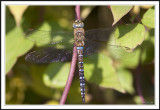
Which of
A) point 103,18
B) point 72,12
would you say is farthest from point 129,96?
point 72,12

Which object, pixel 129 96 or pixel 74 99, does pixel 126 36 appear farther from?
pixel 129 96

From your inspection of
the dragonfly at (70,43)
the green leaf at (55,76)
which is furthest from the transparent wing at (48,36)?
the green leaf at (55,76)

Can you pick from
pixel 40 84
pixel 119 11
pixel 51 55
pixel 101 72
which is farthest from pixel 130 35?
pixel 40 84

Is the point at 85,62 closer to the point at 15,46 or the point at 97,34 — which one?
the point at 97,34

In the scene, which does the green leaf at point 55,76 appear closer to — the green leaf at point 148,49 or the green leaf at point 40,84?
the green leaf at point 40,84

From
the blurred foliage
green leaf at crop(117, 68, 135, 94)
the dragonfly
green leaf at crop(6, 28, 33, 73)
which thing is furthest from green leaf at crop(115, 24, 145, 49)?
green leaf at crop(117, 68, 135, 94)

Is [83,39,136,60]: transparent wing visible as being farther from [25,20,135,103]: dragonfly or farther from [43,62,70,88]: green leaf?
[43,62,70,88]: green leaf
